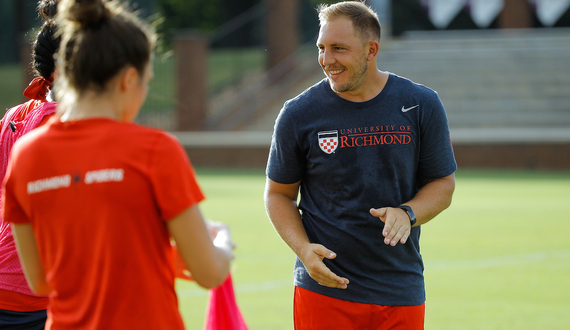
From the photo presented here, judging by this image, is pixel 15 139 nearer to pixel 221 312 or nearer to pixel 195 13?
pixel 221 312

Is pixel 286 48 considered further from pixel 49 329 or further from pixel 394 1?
pixel 49 329

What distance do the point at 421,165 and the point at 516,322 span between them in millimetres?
3677

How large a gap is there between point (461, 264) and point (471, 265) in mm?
132

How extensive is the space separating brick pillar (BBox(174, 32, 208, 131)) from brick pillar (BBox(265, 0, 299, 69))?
14.5ft

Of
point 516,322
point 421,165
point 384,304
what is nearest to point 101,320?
point 384,304

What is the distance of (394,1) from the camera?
5159cm

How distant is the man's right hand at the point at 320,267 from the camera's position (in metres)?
3.46

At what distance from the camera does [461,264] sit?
9.68 metres

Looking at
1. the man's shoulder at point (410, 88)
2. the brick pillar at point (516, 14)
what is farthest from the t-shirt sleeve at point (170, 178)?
the brick pillar at point (516, 14)

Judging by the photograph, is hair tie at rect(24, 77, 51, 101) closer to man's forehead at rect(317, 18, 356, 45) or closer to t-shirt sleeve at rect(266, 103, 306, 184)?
t-shirt sleeve at rect(266, 103, 306, 184)

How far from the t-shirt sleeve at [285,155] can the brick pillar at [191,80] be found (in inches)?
1117

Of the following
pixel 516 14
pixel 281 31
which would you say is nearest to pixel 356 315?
pixel 281 31

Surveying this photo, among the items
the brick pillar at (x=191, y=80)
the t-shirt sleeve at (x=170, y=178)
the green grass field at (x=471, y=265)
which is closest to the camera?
the t-shirt sleeve at (x=170, y=178)

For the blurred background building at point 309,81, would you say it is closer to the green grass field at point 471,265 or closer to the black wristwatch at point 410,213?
the green grass field at point 471,265
